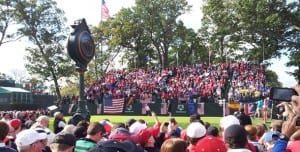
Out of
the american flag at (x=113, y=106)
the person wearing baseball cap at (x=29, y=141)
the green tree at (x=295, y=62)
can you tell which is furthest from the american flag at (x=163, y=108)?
the person wearing baseball cap at (x=29, y=141)

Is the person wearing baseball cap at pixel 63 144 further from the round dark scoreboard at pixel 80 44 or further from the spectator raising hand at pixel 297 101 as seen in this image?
the round dark scoreboard at pixel 80 44

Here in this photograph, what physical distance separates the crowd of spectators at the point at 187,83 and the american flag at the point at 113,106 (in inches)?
74.7

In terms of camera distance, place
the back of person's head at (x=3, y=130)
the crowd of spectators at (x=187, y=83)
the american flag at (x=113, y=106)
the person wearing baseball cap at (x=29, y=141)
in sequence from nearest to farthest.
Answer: the person wearing baseball cap at (x=29, y=141) < the back of person's head at (x=3, y=130) < the crowd of spectators at (x=187, y=83) < the american flag at (x=113, y=106)

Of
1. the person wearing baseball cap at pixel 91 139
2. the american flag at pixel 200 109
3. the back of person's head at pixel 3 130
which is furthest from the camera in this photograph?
the american flag at pixel 200 109

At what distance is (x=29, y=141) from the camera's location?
596cm

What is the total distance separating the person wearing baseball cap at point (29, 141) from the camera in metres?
5.95

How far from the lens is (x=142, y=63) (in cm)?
7519

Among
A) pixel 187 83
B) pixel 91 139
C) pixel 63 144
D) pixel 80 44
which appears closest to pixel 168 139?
pixel 63 144

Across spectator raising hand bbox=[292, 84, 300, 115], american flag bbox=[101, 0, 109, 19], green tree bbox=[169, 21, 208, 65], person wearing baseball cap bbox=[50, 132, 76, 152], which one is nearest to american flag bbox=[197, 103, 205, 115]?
american flag bbox=[101, 0, 109, 19]

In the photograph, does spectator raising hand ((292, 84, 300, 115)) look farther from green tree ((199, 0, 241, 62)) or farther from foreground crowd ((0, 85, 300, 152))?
green tree ((199, 0, 241, 62))

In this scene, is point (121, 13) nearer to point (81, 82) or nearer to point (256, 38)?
point (256, 38)

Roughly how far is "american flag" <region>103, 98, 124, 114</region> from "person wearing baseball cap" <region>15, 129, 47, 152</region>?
3332cm

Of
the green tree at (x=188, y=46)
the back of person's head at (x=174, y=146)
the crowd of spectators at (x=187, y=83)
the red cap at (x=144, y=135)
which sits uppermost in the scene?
the green tree at (x=188, y=46)

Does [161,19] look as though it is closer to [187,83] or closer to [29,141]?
[187,83]
